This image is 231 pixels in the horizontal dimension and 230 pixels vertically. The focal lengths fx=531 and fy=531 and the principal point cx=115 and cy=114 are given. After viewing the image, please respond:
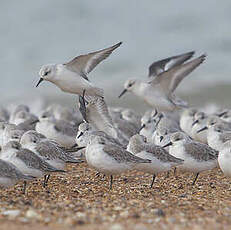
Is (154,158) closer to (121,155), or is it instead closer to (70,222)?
(121,155)

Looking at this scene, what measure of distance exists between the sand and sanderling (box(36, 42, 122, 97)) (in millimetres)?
1487

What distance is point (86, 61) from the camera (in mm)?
8562

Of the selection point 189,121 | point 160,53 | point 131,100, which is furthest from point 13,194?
point 160,53

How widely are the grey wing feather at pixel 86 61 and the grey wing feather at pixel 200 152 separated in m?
2.02

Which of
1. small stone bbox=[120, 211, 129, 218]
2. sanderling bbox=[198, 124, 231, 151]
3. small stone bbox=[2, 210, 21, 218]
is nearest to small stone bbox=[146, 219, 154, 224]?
small stone bbox=[120, 211, 129, 218]

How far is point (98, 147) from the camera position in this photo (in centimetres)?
676

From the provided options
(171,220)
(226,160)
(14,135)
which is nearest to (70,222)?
(171,220)

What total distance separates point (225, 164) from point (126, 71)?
65.3 ft

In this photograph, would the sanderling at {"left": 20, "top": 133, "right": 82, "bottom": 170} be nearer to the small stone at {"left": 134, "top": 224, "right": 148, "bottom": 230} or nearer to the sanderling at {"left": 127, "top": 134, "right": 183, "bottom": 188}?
the sanderling at {"left": 127, "top": 134, "right": 183, "bottom": 188}

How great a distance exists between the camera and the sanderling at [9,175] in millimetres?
5762

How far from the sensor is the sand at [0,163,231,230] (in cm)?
487

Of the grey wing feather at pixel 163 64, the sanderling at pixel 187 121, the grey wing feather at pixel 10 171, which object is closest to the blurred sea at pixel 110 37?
the sanderling at pixel 187 121

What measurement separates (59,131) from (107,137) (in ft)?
7.44

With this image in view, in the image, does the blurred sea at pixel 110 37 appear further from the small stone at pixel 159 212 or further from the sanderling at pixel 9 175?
the small stone at pixel 159 212
